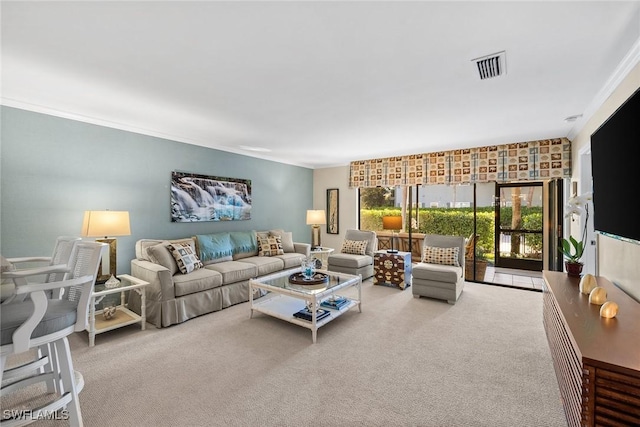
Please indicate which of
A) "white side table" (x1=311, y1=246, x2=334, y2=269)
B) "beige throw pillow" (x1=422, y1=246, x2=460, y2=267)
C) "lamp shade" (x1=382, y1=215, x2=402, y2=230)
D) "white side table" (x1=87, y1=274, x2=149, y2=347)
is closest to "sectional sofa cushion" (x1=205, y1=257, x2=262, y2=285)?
"white side table" (x1=87, y1=274, x2=149, y2=347)

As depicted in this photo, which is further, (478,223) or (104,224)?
(478,223)

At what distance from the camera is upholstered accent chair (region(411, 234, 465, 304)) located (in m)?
4.01

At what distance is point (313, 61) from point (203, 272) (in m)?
2.83

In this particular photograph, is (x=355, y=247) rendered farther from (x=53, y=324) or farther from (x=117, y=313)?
(x=53, y=324)

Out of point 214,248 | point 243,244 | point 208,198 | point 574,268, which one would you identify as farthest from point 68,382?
point 574,268

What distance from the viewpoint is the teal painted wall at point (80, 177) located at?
2938 millimetres

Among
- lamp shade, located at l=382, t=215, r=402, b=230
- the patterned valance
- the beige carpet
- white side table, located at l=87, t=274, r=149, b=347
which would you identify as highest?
the patterned valance

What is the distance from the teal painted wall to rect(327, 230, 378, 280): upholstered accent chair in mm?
1988

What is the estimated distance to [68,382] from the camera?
170 centimetres

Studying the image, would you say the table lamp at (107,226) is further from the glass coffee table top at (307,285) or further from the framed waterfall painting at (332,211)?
the framed waterfall painting at (332,211)

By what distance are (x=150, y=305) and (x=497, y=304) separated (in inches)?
173

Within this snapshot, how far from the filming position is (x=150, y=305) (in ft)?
10.8

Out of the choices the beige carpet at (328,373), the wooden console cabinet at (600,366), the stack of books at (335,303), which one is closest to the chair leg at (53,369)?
the beige carpet at (328,373)

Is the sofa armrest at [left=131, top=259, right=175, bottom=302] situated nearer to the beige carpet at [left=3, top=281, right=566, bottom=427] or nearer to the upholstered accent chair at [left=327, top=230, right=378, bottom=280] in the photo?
the beige carpet at [left=3, top=281, right=566, bottom=427]
